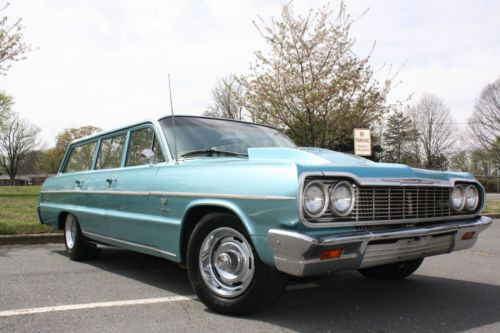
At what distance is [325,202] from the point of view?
294 cm

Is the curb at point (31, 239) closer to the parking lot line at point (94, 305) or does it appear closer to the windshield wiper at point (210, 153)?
the parking lot line at point (94, 305)

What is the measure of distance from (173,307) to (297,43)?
11.2m

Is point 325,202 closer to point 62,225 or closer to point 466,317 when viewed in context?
point 466,317

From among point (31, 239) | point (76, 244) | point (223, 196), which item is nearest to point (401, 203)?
point (223, 196)

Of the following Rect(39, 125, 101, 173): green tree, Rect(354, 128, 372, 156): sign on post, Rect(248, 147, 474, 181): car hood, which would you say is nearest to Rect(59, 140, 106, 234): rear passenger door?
Rect(248, 147, 474, 181): car hood

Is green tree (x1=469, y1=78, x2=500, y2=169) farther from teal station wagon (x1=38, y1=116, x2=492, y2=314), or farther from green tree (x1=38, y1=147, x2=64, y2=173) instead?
green tree (x1=38, y1=147, x2=64, y2=173)

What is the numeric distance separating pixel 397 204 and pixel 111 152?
3.41 meters

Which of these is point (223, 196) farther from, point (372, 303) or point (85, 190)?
point (85, 190)

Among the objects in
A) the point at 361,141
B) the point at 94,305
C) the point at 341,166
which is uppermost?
the point at 361,141

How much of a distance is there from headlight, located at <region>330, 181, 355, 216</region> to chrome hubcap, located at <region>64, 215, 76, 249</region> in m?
4.04

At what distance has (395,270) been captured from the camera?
4.56 m

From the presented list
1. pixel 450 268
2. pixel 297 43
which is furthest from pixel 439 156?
pixel 450 268

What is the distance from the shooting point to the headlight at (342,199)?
9.80 feet

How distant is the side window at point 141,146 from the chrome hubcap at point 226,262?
1.17 meters
